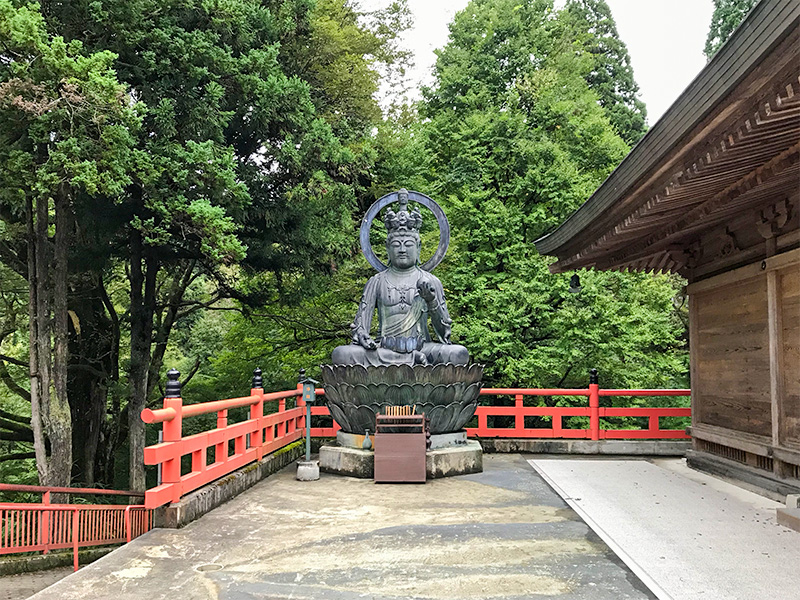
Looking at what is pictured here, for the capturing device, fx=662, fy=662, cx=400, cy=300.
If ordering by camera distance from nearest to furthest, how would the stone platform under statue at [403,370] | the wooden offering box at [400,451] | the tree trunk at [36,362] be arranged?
1. the wooden offering box at [400,451]
2. the stone platform under statue at [403,370]
3. the tree trunk at [36,362]

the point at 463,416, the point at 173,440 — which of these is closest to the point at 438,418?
the point at 463,416

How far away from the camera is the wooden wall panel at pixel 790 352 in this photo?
5379 millimetres

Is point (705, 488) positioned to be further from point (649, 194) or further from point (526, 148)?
point (526, 148)

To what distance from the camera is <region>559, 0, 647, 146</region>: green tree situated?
21078mm

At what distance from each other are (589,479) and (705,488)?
43.0 inches

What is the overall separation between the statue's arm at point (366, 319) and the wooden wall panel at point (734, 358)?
12.3 ft

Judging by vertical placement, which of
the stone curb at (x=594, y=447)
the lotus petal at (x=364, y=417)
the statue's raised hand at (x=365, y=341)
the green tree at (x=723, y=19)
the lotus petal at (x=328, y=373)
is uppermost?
the green tree at (x=723, y=19)

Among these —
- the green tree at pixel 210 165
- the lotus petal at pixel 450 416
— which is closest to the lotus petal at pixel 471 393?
the lotus petal at pixel 450 416

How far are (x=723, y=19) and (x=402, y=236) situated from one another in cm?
1389

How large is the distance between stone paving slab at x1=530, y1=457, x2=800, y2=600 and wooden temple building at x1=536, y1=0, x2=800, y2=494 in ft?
1.83

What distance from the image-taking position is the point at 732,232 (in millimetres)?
6527

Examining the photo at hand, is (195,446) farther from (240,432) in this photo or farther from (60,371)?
(60,371)

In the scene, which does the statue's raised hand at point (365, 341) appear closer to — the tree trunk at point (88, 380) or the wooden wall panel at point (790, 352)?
the wooden wall panel at point (790, 352)

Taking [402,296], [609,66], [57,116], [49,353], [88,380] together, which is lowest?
[88,380]
